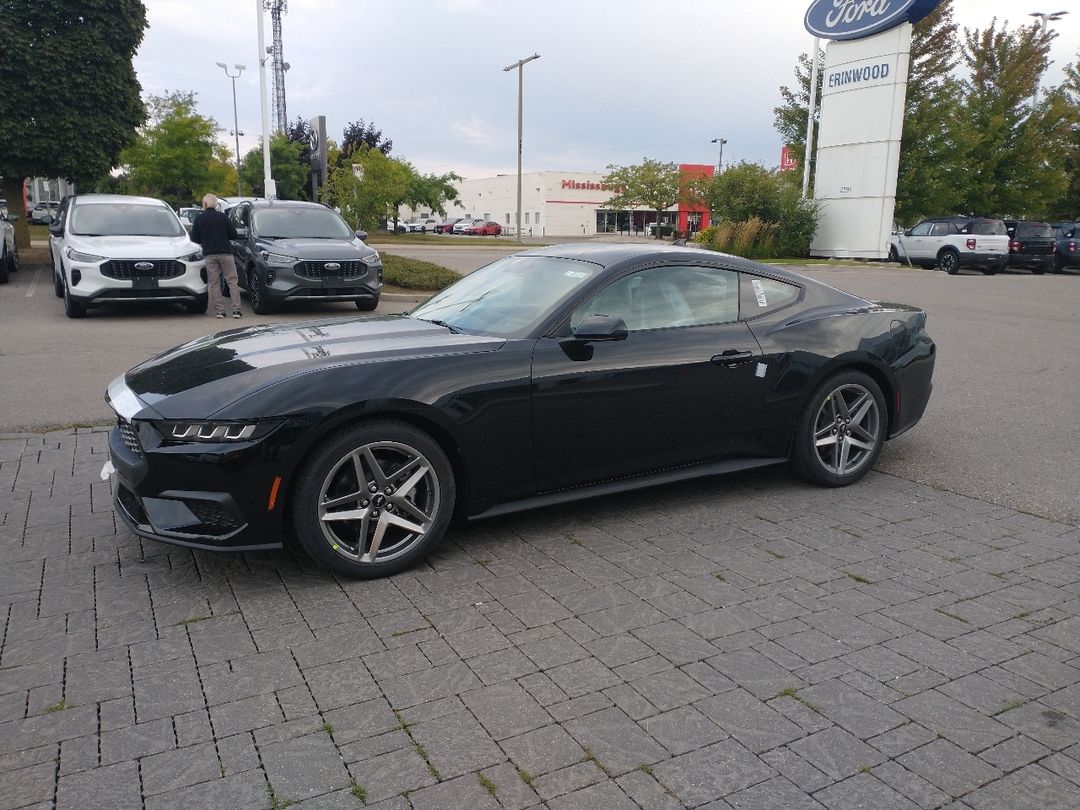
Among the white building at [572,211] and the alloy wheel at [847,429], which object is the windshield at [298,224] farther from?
the white building at [572,211]

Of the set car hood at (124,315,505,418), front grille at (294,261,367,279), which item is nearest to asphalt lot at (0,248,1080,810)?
car hood at (124,315,505,418)

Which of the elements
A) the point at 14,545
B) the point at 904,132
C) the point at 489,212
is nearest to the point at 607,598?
the point at 14,545

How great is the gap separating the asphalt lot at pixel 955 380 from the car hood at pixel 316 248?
40.0 inches

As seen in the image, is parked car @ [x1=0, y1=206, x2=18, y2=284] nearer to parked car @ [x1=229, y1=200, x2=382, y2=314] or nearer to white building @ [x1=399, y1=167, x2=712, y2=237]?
parked car @ [x1=229, y1=200, x2=382, y2=314]

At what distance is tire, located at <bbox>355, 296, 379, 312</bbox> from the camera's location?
13992 mm

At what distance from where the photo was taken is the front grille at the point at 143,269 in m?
12.3

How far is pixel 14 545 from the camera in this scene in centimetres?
444

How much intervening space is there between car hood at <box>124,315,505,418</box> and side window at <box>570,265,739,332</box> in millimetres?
712

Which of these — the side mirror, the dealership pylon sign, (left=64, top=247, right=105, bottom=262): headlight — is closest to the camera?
the side mirror

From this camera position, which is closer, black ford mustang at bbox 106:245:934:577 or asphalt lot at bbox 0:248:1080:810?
asphalt lot at bbox 0:248:1080:810

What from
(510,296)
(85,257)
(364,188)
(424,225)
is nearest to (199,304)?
(85,257)

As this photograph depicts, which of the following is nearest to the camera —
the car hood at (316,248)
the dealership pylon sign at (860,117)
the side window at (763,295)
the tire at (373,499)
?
the tire at (373,499)

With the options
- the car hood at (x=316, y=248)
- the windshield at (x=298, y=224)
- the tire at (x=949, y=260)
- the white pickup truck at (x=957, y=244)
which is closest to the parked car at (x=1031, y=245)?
the white pickup truck at (x=957, y=244)

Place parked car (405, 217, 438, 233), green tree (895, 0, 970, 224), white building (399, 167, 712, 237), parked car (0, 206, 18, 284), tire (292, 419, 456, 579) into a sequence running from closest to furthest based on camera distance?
tire (292, 419, 456, 579) → parked car (0, 206, 18, 284) → green tree (895, 0, 970, 224) → parked car (405, 217, 438, 233) → white building (399, 167, 712, 237)
